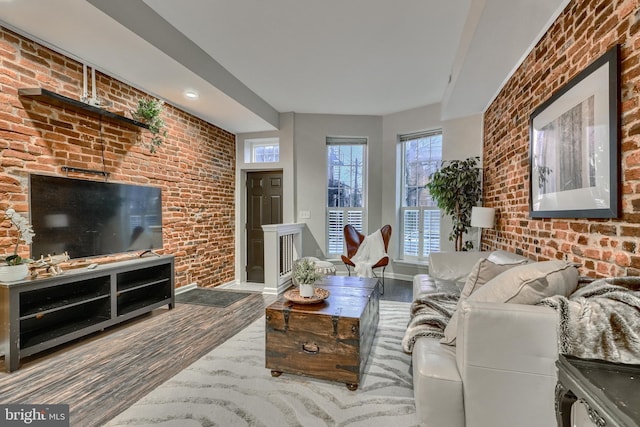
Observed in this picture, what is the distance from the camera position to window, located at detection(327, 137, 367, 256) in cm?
529

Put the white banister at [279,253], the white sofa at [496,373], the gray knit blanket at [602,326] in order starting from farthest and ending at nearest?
the white banister at [279,253]
the white sofa at [496,373]
the gray knit blanket at [602,326]

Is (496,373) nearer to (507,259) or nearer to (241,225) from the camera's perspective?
(507,259)

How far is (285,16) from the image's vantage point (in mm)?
2602

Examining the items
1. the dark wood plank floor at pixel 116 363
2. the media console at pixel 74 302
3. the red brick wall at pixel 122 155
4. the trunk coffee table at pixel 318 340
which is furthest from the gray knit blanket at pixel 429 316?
the red brick wall at pixel 122 155

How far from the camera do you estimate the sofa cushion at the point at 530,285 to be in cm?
130

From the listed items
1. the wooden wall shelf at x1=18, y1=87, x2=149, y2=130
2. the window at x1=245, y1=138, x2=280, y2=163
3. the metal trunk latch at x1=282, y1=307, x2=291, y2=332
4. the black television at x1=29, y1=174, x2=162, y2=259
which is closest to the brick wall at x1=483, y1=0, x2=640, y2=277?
the metal trunk latch at x1=282, y1=307, x2=291, y2=332

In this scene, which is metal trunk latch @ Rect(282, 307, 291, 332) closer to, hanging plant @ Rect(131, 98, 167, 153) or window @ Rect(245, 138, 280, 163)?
hanging plant @ Rect(131, 98, 167, 153)

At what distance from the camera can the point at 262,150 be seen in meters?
5.49

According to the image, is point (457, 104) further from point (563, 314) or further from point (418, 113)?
point (563, 314)

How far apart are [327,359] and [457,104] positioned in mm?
3532

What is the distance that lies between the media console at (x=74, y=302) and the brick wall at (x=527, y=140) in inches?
144

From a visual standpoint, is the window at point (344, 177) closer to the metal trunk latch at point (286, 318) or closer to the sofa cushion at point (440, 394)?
the metal trunk latch at point (286, 318)

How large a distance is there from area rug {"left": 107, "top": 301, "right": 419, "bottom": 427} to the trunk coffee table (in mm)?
97

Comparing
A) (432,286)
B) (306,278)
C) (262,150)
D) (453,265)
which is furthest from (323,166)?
(306,278)
